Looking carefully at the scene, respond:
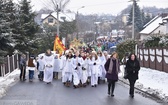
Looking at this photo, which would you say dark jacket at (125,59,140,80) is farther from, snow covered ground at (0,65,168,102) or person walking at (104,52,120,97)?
snow covered ground at (0,65,168,102)

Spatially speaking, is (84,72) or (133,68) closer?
(133,68)

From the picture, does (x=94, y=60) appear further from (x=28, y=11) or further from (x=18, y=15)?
(x=28, y=11)

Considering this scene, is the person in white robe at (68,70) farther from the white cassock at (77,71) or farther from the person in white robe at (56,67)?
the person in white robe at (56,67)

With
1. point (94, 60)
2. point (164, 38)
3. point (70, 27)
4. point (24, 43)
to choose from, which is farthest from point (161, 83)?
point (70, 27)

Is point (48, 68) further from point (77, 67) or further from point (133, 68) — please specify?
point (133, 68)

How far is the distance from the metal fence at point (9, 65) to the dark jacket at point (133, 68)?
10973mm

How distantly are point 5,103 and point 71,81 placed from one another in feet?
22.8

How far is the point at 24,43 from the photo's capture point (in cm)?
3628

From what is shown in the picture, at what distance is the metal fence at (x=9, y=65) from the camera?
78.9 ft

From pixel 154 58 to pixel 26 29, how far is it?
17826mm

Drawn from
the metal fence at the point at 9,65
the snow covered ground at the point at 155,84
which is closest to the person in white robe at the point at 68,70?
the snow covered ground at the point at 155,84

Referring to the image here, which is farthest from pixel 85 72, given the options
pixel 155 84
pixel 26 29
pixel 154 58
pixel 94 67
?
pixel 26 29

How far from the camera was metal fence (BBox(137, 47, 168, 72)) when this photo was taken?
21.6 m

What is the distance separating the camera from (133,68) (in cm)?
1427
